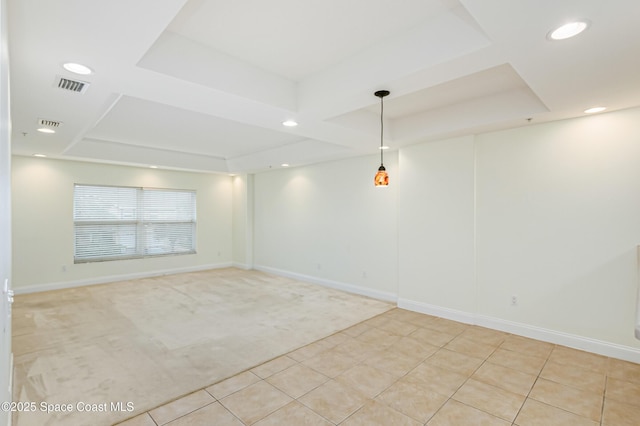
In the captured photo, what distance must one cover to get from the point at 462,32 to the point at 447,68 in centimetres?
26

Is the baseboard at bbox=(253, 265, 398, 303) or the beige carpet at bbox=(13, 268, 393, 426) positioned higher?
the baseboard at bbox=(253, 265, 398, 303)

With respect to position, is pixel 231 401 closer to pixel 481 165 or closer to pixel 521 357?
pixel 521 357

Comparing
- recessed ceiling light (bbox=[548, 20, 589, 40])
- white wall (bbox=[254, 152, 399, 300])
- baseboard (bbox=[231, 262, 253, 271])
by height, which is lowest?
baseboard (bbox=[231, 262, 253, 271])

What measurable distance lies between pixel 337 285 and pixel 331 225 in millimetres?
1180

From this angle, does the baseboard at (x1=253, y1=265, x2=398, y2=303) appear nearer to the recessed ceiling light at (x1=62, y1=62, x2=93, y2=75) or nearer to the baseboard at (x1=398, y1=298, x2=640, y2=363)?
the baseboard at (x1=398, y1=298, x2=640, y2=363)

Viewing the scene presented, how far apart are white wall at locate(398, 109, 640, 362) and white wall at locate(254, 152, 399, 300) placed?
0.66m

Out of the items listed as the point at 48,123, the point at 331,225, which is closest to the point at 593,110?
the point at 331,225

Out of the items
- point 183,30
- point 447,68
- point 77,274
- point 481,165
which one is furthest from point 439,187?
point 77,274

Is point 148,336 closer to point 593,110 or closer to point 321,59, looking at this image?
point 321,59

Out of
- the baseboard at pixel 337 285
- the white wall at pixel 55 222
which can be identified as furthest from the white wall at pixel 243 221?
the white wall at pixel 55 222

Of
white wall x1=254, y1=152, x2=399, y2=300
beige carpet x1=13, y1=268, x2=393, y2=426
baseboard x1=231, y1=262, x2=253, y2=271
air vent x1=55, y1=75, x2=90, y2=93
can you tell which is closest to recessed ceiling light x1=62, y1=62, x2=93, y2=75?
air vent x1=55, y1=75, x2=90, y2=93

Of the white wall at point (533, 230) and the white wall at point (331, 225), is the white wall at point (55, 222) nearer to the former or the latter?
the white wall at point (331, 225)

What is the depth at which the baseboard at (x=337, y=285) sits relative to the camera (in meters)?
5.36

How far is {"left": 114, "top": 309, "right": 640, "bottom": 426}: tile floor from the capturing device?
7.56 ft
